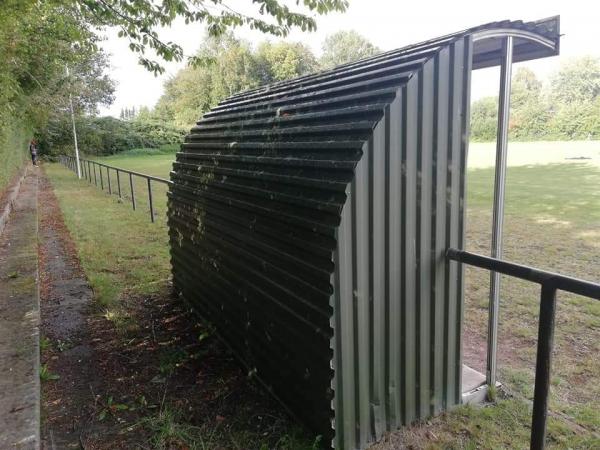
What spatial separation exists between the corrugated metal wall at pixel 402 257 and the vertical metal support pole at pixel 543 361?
2.21 ft

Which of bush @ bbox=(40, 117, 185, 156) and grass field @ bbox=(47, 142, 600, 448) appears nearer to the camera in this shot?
grass field @ bbox=(47, 142, 600, 448)

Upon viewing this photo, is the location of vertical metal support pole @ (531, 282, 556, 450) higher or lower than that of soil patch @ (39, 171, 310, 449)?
higher

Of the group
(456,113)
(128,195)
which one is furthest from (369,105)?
(128,195)

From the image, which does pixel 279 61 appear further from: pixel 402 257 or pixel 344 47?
pixel 402 257

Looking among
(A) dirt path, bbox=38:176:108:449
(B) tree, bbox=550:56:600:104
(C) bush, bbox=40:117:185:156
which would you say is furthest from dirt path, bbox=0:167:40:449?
(B) tree, bbox=550:56:600:104

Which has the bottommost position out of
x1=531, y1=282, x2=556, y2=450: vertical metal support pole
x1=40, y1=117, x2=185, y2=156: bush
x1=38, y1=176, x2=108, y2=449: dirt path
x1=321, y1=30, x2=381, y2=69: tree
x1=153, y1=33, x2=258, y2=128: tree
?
x1=38, y1=176, x2=108, y2=449: dirt path

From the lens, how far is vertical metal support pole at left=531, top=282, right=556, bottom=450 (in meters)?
2.06

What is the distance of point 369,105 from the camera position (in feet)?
7.70

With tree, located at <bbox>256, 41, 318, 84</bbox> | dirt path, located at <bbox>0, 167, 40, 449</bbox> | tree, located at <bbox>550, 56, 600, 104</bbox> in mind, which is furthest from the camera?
tree, located at <bbox>256, 41, 318, 84</bbox>

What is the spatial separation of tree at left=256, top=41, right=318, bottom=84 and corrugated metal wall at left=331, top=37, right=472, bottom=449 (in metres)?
49.4

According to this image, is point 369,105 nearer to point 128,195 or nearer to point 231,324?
point 231,324

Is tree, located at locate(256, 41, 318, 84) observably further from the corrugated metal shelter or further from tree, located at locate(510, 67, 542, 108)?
the corrugated metal shelter

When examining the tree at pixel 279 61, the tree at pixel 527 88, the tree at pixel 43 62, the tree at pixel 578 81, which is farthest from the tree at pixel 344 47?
the tree at pixel 527 88

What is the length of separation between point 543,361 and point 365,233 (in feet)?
3.39
